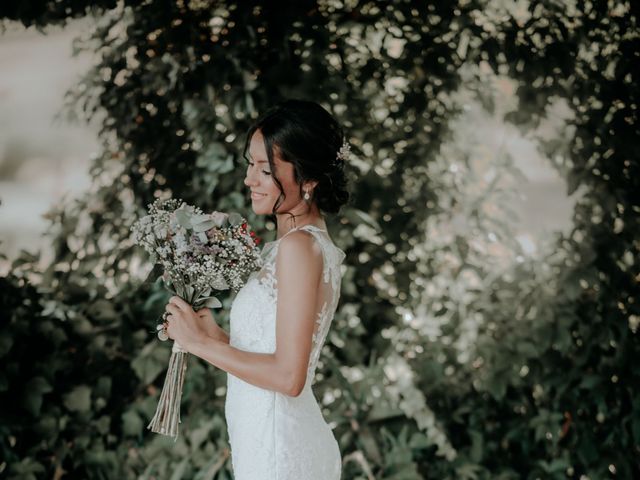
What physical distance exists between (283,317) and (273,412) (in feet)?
1.03

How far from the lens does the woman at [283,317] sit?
1838mm

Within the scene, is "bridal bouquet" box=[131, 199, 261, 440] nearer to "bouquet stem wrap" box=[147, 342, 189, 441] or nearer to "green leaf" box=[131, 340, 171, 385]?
"bouquet stem wrap" box=[147, 342, 189, 441]

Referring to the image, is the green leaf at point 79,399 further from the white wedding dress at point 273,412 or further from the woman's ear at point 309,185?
the woman's ear at point 309,185

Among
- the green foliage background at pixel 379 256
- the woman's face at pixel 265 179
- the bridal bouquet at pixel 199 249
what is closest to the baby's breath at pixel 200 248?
the bridal bouquet at pixel 199 249

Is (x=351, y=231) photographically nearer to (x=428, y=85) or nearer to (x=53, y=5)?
(x=428, y=85)

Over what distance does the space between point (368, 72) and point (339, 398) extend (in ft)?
4.71

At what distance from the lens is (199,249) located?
188 centimetres

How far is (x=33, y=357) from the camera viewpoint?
10.0ft

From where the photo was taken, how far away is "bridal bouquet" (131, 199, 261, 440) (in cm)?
189

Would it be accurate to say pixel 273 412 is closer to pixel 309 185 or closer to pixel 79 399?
pixel 309 185

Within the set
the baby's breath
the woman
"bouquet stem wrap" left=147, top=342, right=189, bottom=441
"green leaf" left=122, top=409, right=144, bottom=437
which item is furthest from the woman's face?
"green leaf" left=122, top=409, right=144, bottom=437

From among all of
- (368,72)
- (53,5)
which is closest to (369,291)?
(368,72)

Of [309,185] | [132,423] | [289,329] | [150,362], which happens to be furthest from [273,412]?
[132,423]

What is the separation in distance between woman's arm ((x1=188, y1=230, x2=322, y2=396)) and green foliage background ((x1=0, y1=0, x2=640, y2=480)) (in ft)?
3.88
